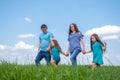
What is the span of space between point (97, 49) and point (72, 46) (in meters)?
1.08

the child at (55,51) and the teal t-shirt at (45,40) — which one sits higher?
the teal t-shirt at (45,40)

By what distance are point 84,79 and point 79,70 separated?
79 cm

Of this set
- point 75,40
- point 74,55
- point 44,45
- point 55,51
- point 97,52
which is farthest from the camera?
point 55,51

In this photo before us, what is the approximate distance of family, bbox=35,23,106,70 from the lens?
1441cm

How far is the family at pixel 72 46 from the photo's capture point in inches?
567

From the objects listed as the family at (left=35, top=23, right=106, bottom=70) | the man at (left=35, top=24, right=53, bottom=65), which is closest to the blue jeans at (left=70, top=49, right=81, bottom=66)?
the family at (left=35, top=23, right=106, bottom=70)

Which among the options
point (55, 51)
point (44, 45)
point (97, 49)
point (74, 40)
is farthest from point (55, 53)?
point (97, 49)

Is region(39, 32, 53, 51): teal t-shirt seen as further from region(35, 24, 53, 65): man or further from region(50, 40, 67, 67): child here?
region(50, 40, 67, 67): child

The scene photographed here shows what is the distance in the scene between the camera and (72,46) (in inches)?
585

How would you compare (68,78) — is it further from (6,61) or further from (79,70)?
(6,61)

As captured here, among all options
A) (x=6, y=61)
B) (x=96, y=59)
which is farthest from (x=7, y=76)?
(x=96, y=59)

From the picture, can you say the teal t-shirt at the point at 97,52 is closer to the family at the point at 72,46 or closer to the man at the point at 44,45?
the family at the point at 72,46

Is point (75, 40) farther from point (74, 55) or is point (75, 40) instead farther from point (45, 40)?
point (45, 40)

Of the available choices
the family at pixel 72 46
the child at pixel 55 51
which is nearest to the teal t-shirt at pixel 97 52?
the family at pixel 72 46
